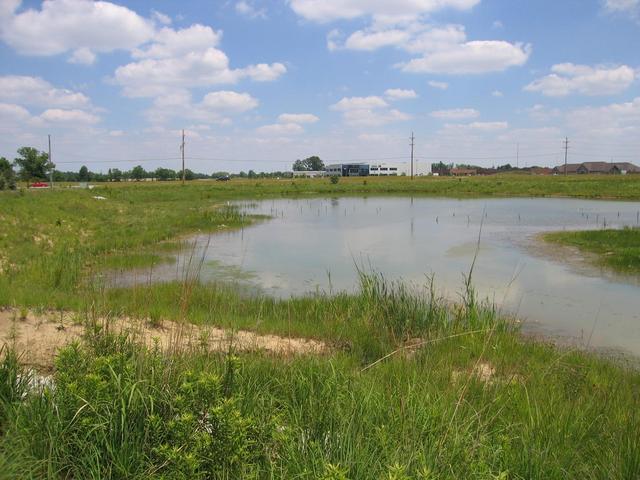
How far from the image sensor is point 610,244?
1574cm

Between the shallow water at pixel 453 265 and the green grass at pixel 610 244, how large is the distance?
0.70 metres

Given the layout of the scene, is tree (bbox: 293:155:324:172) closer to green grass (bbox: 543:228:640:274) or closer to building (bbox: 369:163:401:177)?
building (bbox: 369:163:401:177)

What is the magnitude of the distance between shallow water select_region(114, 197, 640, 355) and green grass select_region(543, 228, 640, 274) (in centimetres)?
70

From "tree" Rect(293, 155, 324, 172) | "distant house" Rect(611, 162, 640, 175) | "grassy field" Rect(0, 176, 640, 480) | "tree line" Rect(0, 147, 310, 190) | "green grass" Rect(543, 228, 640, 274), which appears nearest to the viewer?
"grassy field" Rect(0, 176, 640, 480)

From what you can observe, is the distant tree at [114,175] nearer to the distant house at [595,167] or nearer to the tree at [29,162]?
the tree at [29,162]

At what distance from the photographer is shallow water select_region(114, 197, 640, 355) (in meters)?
8.79

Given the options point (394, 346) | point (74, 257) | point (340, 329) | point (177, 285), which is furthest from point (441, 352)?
point (74, 257)

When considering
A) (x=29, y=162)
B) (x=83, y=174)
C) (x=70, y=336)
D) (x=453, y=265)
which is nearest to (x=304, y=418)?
(x=70, y=336)

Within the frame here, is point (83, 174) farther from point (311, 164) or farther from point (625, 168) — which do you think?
point (625, 168)

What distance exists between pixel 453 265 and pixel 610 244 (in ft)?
20.1

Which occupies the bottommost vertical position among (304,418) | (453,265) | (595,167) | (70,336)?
(453,265)

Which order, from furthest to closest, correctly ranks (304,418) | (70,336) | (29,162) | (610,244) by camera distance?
1. (29,162)
2. (610,244)
3. (70,336)
4. (304,418)

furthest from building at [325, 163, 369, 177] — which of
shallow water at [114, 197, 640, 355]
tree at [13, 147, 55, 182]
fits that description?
shallow water at [114, 197, 640, 355]

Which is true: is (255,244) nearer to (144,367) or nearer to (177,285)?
(177,285)
